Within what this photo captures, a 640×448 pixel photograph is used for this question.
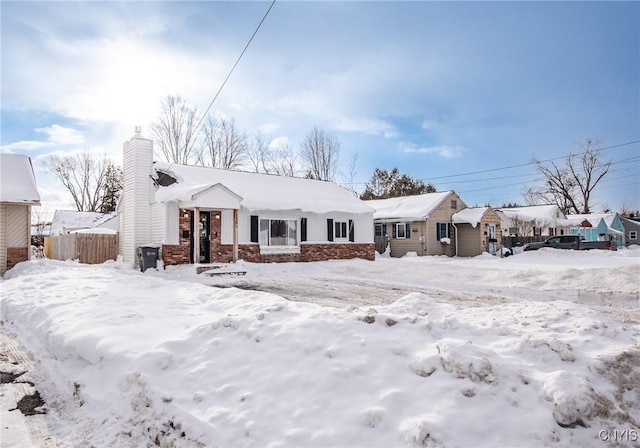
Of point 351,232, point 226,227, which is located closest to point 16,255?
point 226,227

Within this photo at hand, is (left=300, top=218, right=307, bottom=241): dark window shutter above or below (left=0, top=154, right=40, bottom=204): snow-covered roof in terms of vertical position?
below

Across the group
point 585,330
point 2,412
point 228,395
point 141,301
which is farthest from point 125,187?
point 585,330

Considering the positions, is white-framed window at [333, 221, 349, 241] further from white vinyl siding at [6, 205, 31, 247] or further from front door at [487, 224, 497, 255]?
white vinyl siding at [6, 205, 31, 247]

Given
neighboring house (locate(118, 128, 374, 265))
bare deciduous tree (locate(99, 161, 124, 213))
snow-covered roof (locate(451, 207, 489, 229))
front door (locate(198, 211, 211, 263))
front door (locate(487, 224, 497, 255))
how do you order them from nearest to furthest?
neighboring house (locate(118, 128, 374, 265)), front door (locate(198, 211, 211, 263)), snow-covered roof (locate(451, 207, 489, 229)), front door (locate(487, 224, 497, 255)), bare deciduous tree (locate(99, 161, 124, 213))

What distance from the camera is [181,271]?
16031 mm

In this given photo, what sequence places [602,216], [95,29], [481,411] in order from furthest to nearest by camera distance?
[602,216]
[95,29]
[481,411]

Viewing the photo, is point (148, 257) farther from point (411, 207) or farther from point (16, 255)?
point (411, 207)

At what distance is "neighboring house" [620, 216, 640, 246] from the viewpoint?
54.4 metres

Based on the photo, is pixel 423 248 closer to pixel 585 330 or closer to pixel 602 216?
pixel 585 330

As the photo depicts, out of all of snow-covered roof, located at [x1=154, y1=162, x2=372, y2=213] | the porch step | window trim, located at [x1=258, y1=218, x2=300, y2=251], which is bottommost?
the porch step

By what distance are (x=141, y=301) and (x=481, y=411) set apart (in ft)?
20.9

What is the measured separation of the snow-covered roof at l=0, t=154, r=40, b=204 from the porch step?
700cm

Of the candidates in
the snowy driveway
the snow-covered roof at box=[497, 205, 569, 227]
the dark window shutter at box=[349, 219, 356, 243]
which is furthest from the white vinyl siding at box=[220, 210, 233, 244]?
the snow-covered roof at box=[497, 205, 569, 227]

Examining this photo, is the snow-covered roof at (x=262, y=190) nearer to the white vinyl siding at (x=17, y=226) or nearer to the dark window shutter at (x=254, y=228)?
the dark window shutter at (x=254, y=228)
